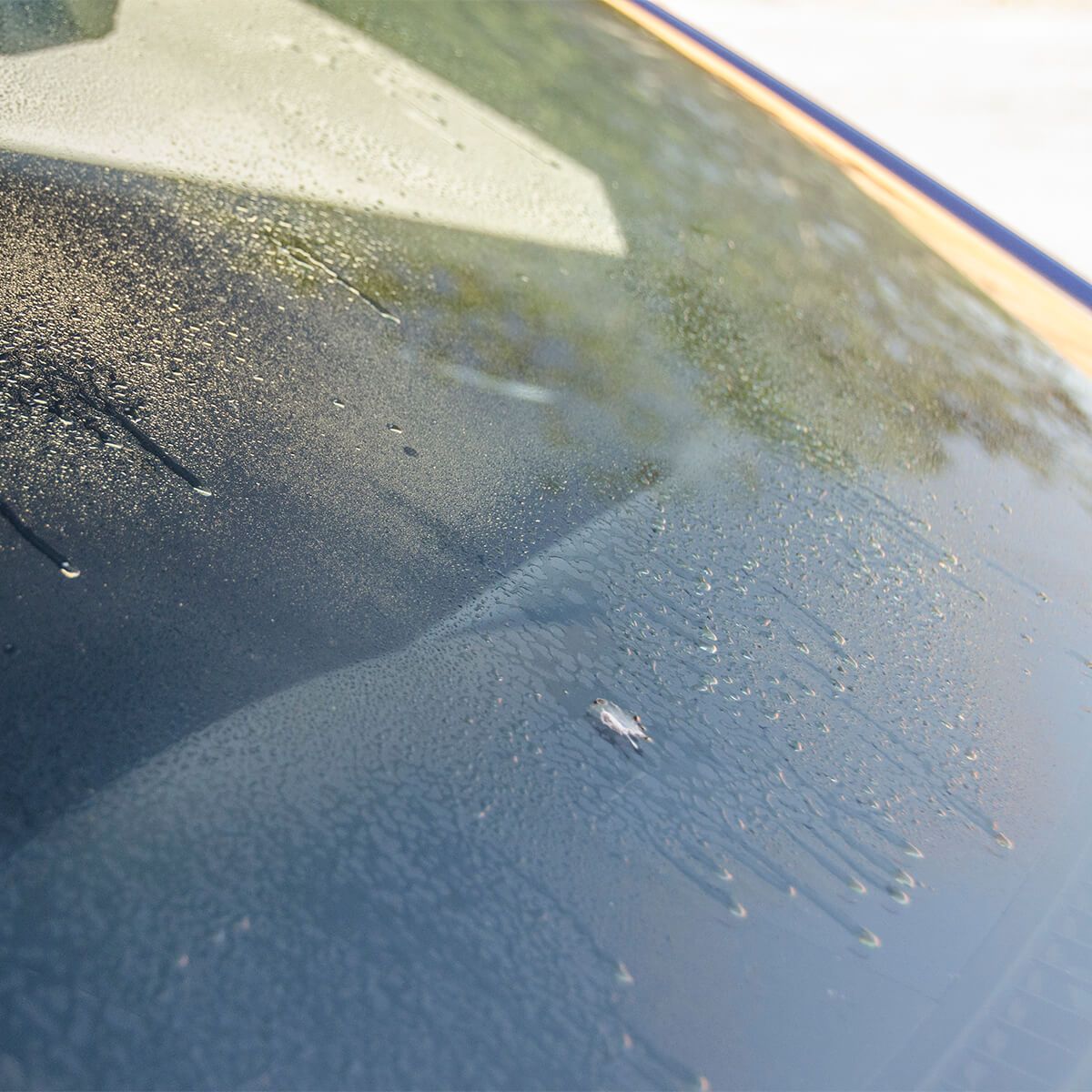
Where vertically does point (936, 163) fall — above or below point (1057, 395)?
above

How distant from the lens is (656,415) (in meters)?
1.69

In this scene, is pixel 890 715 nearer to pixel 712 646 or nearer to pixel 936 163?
pixel 712 646

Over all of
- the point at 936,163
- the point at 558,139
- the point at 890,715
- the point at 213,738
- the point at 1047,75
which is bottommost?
the point at 213,738

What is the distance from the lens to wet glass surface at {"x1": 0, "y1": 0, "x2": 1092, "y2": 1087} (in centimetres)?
82

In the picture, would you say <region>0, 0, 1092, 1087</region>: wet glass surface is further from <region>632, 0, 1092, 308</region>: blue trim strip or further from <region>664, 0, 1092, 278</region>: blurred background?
<region>664, 0, 1092, 278</region>: blurred background

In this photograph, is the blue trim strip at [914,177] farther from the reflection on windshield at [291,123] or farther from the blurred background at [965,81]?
the reflection on windshield at [291,123]

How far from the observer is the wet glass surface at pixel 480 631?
0.82 m

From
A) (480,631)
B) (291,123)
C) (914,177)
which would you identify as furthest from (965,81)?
(480,631)

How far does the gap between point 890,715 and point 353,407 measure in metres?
0.76

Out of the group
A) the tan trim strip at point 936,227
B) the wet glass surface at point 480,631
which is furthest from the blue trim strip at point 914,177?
the wet glass surface at point 480,631

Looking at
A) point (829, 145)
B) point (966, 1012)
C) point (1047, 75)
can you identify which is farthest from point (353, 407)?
point (1047, 75)

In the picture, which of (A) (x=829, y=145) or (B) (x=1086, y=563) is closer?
(B) (x=1086, y=563)

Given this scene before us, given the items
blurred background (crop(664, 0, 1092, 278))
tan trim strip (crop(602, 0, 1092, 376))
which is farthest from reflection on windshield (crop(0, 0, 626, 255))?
blurred background (crop(664, 0, 1092, 278))

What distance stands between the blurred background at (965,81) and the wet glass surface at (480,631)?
1.27 metres
